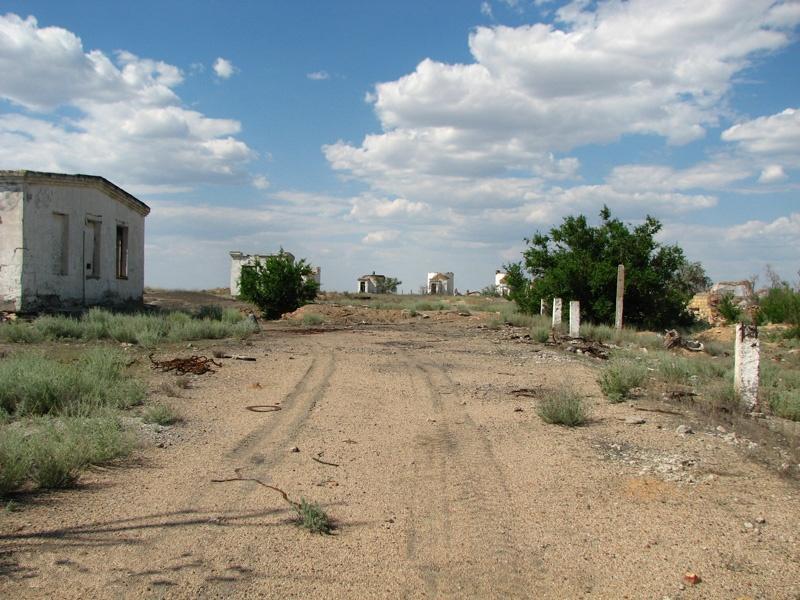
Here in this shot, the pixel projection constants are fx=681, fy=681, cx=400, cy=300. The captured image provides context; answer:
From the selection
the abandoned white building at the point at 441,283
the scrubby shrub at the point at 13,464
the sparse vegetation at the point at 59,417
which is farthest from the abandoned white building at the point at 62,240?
the abandoned white building at the point at 441,283

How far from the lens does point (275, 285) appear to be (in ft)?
104

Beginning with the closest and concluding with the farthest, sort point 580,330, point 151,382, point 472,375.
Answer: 1. point 151,382
2. point 472,375
3. point 580,330

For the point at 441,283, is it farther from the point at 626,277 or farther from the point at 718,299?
the point at 626,277

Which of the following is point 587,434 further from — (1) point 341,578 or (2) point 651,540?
(1) point 341,578

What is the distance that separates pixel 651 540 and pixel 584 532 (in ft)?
1.61

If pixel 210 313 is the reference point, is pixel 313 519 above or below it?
below

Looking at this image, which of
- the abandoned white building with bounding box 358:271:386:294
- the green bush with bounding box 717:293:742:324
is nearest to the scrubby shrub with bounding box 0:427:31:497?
the green bush with bounding box 717:293:742:324

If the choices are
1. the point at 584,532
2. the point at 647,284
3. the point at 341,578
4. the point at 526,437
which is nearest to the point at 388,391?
the point at 526,437

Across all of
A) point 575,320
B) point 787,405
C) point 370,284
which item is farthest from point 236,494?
point 370,284

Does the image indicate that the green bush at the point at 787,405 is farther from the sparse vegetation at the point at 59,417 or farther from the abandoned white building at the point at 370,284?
the abandoned white building at the point at 370,284

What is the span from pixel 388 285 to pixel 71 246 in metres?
73.3

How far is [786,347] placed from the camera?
72.9ft

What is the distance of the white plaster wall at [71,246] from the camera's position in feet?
62.7

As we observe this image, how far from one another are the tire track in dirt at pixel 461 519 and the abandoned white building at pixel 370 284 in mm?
82912
